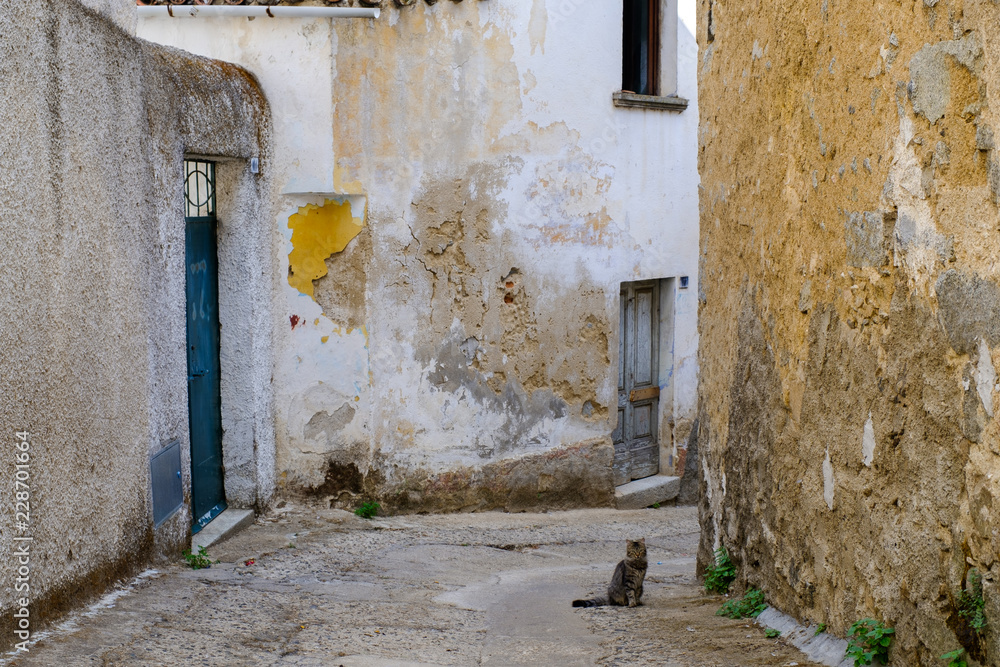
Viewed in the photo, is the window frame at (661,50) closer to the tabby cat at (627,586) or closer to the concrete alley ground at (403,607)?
the concrete alley ground at (403,607)

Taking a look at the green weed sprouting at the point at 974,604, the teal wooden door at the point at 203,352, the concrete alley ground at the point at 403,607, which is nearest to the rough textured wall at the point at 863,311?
the green weed sprouting at the point at 974,604

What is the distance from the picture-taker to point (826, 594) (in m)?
3.35

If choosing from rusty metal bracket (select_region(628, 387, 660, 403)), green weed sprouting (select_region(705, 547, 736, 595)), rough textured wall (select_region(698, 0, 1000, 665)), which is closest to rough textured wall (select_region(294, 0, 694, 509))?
rusty metal bracket (select_region(628, 387, 660, 403))

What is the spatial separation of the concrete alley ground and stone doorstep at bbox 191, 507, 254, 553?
66 mm

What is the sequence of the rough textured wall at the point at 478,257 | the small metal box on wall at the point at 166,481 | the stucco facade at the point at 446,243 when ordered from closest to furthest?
the small metal box on wall at the point at 166,481 < the stucco facade at the point at 446,243 < the rough textured wall at the point at 478,257

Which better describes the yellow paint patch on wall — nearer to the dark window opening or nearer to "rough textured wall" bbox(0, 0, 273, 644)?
"rough textured wall" bbox(0, 0, 273, 644)

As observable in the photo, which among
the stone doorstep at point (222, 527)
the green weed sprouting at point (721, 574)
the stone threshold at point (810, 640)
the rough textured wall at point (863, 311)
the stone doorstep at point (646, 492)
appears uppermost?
the rough textured wall at point (863, 311)

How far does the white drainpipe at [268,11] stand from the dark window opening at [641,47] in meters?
2.87

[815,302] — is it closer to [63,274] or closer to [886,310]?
[886,310]

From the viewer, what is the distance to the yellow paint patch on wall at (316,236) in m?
7.12

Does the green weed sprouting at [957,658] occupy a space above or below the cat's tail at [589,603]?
above

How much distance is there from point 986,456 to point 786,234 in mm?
1592

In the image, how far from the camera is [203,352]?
6.51 metres

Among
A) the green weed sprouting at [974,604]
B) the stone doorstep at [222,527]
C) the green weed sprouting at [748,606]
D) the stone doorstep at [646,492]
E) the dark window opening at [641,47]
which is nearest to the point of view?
the green weed sprouting at [974,604]
